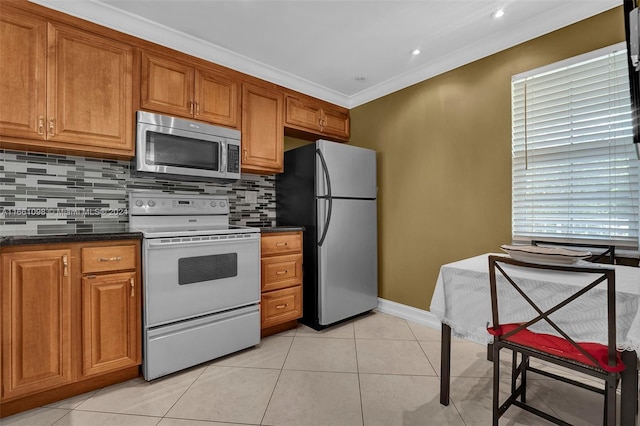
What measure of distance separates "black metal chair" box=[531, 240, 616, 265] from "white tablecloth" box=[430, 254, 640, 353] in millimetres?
306

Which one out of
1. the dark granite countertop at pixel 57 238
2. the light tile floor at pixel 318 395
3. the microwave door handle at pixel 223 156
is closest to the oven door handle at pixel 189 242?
the dark granite countertop at pixel 57 238

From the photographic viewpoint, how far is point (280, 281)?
2715 mm

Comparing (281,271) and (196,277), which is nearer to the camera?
(196,277)

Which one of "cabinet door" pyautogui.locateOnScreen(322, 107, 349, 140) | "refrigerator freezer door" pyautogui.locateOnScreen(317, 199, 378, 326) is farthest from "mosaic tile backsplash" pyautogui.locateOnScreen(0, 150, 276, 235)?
"cabinet door" pyautogui.locateOnScreen(322, 107, 349, 140)

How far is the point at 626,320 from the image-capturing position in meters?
1.12

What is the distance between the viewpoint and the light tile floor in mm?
1593

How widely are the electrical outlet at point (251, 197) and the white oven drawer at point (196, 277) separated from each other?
0.74 meters

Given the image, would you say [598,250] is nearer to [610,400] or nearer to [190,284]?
[610,400]

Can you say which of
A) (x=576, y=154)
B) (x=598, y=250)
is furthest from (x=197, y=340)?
(x=576, y=154)

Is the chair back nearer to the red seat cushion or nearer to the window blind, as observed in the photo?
the red seat cushion

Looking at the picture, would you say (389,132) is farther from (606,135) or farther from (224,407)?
(224,407)

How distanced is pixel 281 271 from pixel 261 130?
1.33m

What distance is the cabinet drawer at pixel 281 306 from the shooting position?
2604mm

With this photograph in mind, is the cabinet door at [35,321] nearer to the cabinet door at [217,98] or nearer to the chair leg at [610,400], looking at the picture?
the cabinet door at [217,98]
